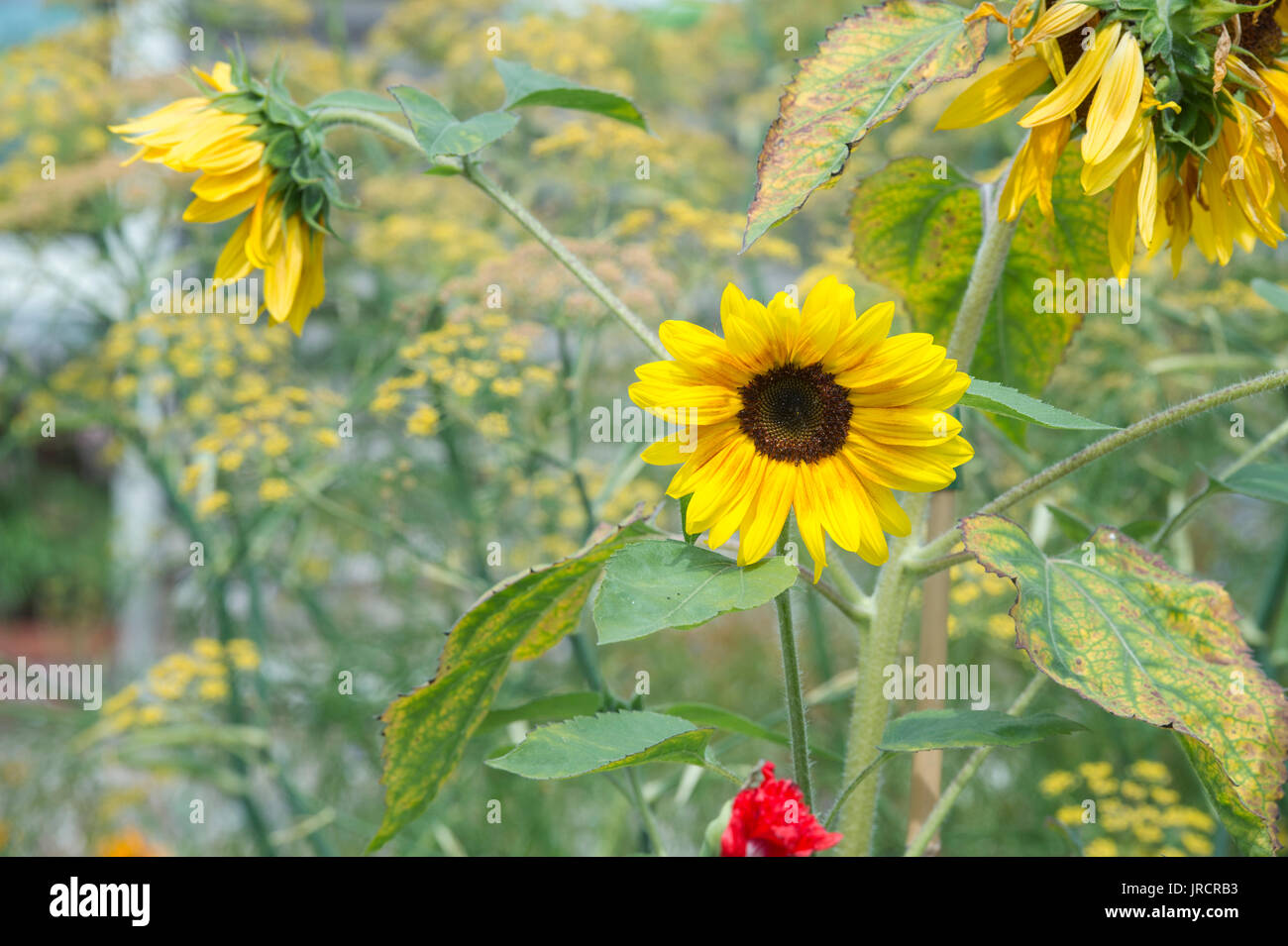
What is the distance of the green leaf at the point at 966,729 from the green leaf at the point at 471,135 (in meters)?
0.22

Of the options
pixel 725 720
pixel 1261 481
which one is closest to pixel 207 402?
pixel 725 720

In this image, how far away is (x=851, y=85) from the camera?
32 centimetres

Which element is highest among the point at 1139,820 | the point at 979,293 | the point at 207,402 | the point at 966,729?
the point at 207,402

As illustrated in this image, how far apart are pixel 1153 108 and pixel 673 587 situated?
186 mm

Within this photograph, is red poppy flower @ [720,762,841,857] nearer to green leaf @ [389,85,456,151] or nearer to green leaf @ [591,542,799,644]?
green leaf @ [591,542,799,644]

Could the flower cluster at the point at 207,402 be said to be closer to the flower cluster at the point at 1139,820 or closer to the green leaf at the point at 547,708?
the green leaf at the point at 547,708

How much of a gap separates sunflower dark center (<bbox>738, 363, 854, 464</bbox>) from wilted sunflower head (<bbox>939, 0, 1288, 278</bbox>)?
8 centimetres

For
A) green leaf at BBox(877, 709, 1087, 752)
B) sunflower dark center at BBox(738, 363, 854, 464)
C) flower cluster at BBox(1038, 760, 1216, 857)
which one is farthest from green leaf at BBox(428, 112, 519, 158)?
flower cluster at BBox(1038, 760, 1216, 857)

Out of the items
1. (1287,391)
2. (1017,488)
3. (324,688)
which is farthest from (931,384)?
(324,688)

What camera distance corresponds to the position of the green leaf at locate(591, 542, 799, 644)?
0.27 meters

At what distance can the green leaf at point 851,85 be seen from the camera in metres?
0.30


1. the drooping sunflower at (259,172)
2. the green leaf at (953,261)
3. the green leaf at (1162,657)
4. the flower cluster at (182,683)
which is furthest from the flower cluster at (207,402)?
the green leaf at (1162,657)

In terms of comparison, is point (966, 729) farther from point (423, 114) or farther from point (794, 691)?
point (423, 114)

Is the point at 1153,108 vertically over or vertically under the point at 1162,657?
over
